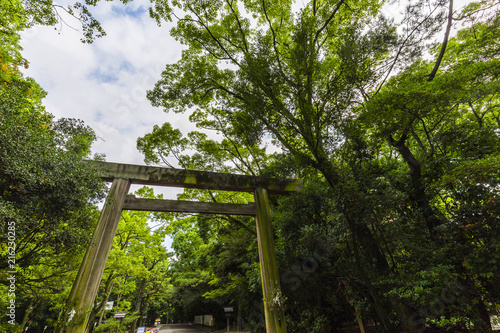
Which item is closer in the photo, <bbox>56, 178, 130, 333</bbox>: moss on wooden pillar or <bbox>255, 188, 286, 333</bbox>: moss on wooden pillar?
<bbox>56, 178, 130, 333</bbox>: moss on wooden pillar

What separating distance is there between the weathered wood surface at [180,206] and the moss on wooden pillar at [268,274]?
0.36 metres

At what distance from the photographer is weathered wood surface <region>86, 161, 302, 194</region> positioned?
17.6 feet

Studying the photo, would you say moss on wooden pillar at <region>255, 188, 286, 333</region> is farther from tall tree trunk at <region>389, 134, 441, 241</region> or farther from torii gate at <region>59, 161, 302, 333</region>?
tall tree trunk at <region>389, 134, 441, 241</region>

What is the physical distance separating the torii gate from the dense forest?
0.35m

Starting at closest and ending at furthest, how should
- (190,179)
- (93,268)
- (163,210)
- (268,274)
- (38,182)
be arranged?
1. (38,182)
2. (93,268)
3. (268,274)
4. (163,210)
5. (190,179)

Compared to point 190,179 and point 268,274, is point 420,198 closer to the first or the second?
point 268,274

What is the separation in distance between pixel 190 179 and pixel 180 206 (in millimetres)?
764

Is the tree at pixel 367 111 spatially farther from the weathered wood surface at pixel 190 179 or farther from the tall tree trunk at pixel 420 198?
the weathered wood surface at pixel 190 179

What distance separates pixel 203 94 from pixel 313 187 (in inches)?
201

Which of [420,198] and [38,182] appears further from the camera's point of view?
[420,198]

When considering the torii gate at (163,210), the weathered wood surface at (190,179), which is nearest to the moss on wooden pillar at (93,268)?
the torii gate at (163,210)

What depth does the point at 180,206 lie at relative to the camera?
5.50 m

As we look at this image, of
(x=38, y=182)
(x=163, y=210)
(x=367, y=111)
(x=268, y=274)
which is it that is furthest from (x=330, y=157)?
(x=38, y=182)

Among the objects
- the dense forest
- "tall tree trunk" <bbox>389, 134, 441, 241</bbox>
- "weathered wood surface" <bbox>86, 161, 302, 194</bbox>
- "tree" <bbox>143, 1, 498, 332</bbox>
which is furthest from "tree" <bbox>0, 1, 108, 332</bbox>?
"tall tree trunk" <bbox>389, 134, 441, 241</bbox>
